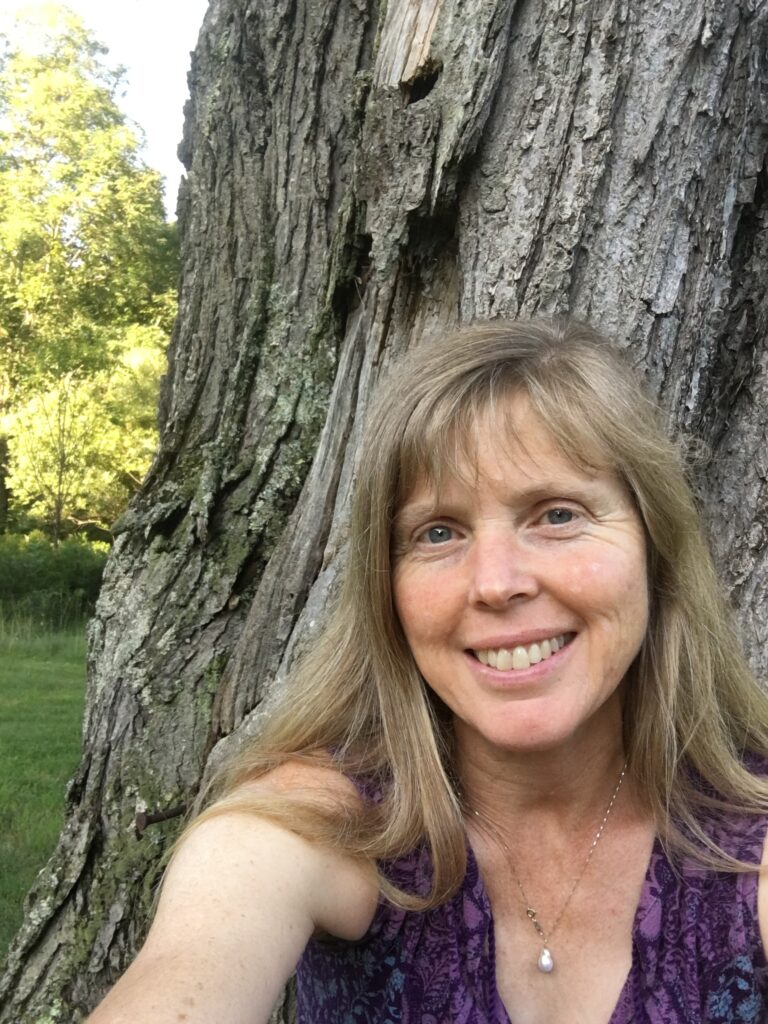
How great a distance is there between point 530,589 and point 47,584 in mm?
14424

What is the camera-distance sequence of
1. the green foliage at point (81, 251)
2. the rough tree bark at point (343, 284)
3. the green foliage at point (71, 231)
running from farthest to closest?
the green foliage at point (71, 231), the green foliage at point (81, 251), the rough tree bark at point (343, 284)

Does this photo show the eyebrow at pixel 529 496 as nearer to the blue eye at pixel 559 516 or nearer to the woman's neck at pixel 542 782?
the blue eye at pixel 559 516

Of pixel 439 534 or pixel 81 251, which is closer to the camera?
pixel 439 534

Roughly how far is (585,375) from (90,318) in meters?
25.8

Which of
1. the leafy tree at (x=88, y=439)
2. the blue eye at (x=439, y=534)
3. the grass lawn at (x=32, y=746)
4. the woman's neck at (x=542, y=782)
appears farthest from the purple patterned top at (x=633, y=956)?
the leafy tree at (x=88, y=439)

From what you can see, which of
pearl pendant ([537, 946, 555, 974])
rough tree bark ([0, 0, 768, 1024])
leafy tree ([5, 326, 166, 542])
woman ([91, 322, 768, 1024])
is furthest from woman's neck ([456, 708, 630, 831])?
leafy tree ([5, 326, 166, 542])

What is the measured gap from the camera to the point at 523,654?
1862 millimetres

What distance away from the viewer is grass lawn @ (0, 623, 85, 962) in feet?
16.5

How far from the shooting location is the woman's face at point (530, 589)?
73.0 inches

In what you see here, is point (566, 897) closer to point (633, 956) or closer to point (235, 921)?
point (633, 956)

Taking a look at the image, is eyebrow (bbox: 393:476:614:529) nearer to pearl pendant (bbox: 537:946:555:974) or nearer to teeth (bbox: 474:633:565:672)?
teeth (bbox: 474:633:565:672)

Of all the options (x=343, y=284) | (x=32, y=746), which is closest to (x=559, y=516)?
(x=343, y=284)

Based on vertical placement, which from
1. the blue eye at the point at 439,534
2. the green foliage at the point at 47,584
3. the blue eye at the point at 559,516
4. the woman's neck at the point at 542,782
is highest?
the blue eye at the point at 559,516

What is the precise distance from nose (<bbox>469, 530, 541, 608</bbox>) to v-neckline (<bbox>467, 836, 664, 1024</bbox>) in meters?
0.56
